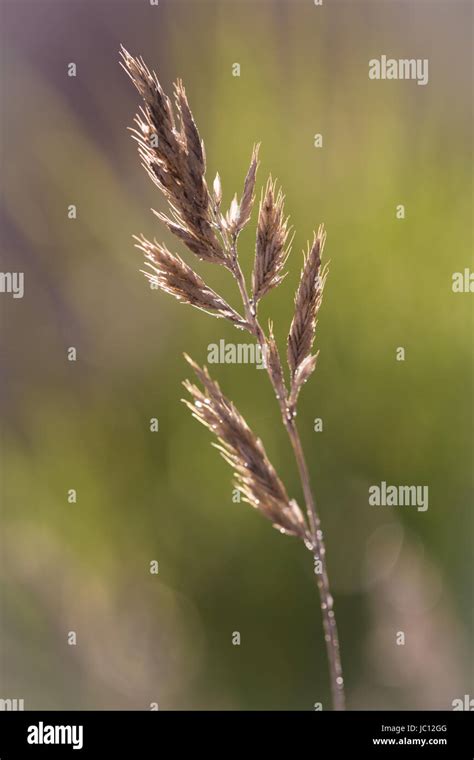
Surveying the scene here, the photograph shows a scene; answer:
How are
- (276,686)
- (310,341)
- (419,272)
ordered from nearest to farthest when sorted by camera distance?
(310,341), (276,686), (419,272)

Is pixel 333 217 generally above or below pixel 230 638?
above

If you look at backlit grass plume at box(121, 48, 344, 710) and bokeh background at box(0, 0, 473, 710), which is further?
bokeh background at box(0, 0, 473, 710)

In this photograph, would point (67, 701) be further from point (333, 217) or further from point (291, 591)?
point (333, 217)

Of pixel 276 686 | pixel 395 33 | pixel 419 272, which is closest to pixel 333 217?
pixel 419 272

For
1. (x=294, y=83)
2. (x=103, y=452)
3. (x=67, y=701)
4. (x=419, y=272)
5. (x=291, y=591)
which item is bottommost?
(x=67, y=701)

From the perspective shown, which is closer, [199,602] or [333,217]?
[199,602]
